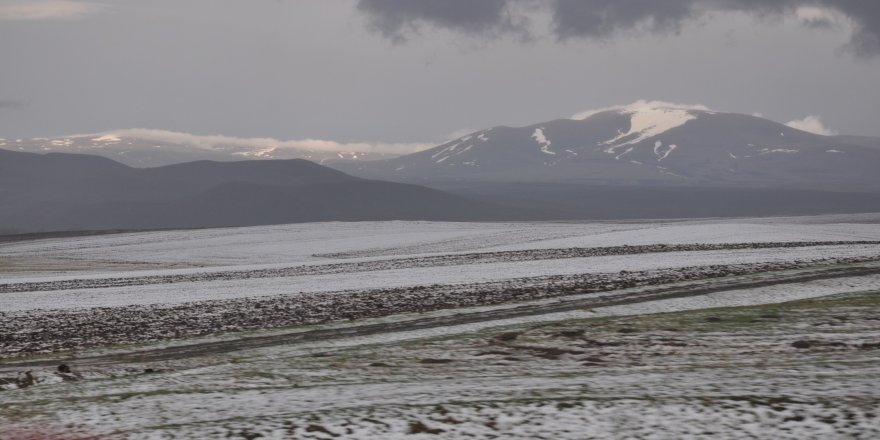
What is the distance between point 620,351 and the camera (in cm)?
2627

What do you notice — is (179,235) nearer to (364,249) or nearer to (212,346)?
(364,249)

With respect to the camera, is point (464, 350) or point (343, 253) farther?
point (343, 253)

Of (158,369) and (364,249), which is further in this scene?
(364,249)

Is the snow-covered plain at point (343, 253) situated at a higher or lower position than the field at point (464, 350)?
higher

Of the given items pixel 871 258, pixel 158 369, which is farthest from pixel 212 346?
pixel 871 258

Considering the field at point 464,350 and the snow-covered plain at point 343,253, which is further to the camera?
the snow-covered plain at point 343,253

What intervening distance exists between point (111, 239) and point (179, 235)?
9.71 m

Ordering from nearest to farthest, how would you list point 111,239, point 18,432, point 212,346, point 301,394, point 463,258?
point 18,432
point 301,394
point 212,346
point 463,258
point 111,239

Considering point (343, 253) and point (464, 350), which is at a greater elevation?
point (343, 253)

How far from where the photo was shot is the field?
55.5ft

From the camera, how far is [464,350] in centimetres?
2723

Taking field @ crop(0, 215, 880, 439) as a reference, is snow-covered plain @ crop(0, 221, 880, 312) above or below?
above

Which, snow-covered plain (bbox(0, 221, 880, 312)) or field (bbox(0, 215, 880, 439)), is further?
snow-covered plain (bbox(0, 221, 880, 312))

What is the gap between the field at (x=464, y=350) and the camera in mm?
16906
